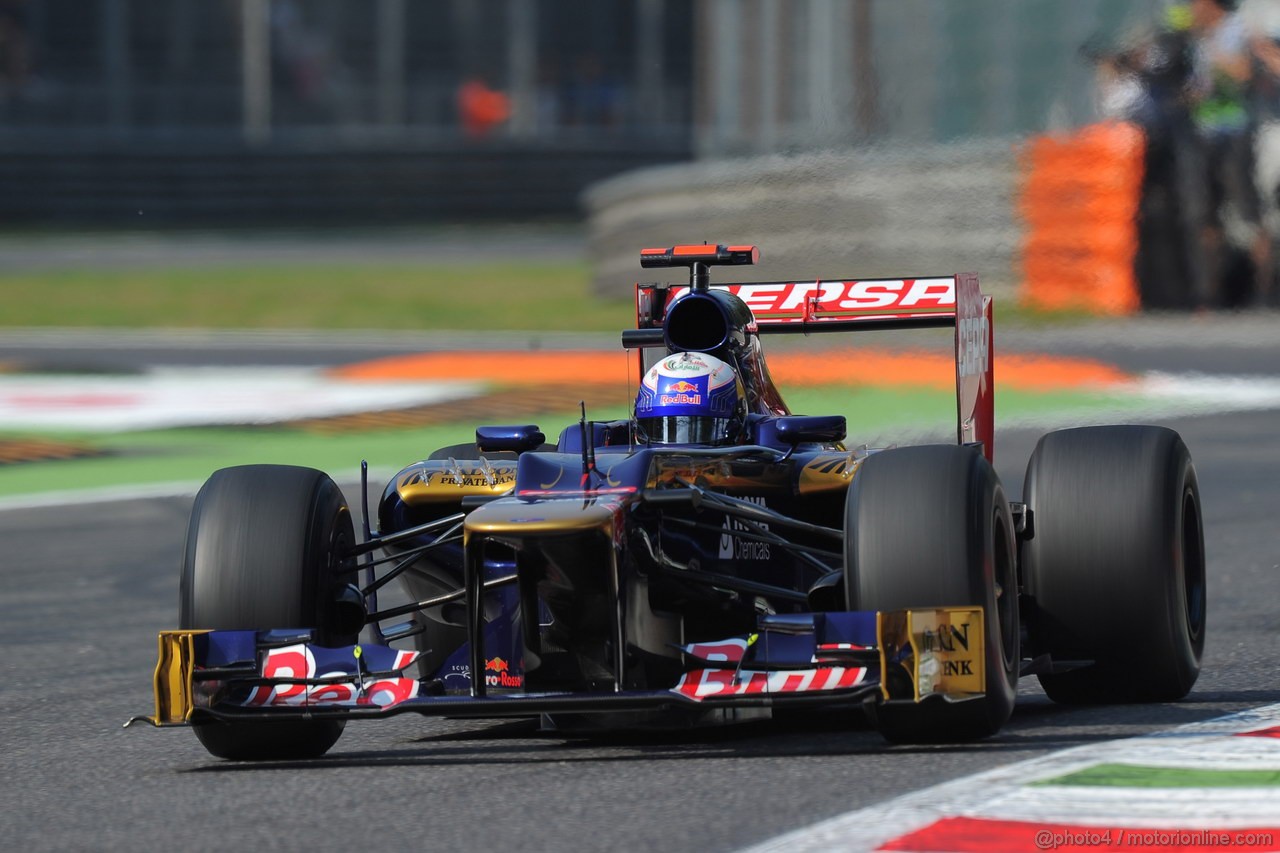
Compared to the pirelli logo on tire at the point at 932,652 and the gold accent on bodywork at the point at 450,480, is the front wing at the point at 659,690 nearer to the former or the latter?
the pirelli logo on tire at the point at 932,652

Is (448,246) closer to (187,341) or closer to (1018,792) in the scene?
(187,341)

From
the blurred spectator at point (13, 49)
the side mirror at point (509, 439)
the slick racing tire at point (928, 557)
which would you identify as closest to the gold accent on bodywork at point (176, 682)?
the side mirror at point (509, 439)

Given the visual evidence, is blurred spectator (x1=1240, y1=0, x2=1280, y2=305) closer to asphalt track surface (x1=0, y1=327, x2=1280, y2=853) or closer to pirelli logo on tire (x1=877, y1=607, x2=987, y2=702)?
asphalt track surface (x1=0, y1=327, x2=1280, y2=853)

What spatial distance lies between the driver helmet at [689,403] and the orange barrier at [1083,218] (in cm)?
1357

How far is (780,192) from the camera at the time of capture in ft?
→ 69.8

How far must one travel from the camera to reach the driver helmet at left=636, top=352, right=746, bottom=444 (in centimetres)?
705

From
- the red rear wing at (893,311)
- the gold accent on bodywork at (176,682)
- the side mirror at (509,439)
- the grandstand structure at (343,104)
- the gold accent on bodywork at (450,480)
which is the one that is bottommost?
the gold accent on bodywork at (176,682)

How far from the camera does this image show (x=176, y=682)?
613 cm

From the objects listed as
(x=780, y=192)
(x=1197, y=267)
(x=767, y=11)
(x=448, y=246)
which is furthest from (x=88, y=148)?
(x=1197, y=267)

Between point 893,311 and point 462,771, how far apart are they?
2634 millimetres

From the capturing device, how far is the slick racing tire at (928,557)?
5.89 meters

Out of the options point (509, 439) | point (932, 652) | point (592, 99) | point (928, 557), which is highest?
point (592, 99)

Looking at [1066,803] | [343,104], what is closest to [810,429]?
[1066,803]

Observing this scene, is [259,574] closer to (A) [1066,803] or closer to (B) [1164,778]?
(A) [1066,803]
